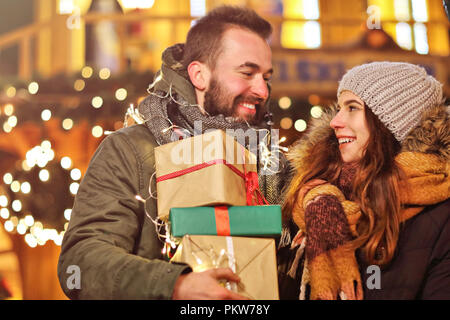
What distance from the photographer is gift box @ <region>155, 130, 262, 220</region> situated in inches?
75.5

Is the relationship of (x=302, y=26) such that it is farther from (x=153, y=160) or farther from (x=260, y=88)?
(x=153, y=160)

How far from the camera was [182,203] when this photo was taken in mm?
1954

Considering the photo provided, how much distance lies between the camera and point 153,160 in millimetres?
2236

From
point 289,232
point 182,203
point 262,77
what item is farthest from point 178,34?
point 182,203

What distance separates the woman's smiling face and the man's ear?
1.92ft

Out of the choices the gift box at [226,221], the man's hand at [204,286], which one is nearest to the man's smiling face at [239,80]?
the gift box at [226,221]

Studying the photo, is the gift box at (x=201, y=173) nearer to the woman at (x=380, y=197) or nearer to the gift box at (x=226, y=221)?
the gift box at (x=226, y=221)

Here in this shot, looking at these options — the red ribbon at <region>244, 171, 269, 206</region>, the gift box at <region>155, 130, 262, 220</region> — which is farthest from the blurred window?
the gift box at <region>155, 130, 262, 220</region>

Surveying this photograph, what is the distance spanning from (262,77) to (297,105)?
1.47 metres

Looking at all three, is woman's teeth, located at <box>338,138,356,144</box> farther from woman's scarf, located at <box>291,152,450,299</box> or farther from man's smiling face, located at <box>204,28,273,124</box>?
man's smiling face, located at <box>204,28,273,124</box>

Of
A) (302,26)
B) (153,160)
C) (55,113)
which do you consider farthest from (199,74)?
(302,26)

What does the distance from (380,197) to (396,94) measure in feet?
1.44

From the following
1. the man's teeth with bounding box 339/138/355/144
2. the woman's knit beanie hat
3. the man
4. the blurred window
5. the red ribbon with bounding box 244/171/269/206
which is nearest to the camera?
the man
